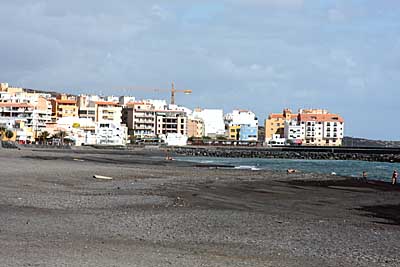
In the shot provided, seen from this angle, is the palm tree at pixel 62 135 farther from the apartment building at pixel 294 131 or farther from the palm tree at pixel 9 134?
the apartment building at pixel 294 131

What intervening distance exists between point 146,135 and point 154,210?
14111cm

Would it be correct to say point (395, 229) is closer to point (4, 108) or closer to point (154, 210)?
point (154, 210)

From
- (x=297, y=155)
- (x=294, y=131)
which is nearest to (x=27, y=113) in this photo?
(x=297, y=155)

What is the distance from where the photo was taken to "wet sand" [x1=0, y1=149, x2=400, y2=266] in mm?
9820

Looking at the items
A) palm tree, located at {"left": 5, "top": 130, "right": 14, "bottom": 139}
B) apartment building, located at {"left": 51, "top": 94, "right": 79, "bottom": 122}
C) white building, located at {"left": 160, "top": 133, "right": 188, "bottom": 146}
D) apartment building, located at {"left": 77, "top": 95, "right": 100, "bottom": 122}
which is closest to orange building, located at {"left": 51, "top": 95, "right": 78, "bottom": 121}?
apartment building, located at {"left": 51, "top": 94, "right": 79, "bottom": 122}

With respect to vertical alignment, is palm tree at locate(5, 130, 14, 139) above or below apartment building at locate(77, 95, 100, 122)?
below

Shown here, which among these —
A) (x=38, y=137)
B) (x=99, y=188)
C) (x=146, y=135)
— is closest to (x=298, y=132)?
(x=146, y=135)

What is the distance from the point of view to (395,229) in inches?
570

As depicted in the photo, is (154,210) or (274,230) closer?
(274,230)

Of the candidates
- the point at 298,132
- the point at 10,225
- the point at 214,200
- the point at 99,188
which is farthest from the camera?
the point at 298,132

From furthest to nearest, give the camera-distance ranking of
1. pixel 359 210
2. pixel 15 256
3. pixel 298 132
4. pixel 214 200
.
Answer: pixel 298 132
pixel 214 200
pixel 359 210
pixel 15 256

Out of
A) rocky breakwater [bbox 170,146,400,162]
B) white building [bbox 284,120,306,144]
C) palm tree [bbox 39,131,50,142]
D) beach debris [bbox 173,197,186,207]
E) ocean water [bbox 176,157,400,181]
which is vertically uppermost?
white building [bbox 284,120,306,144]

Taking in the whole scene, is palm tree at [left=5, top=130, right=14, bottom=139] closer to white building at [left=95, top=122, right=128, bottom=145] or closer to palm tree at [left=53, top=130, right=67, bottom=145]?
palm tree at [left=53, top=130, right=67, bottom=145]

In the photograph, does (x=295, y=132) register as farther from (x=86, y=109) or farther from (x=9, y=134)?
(x=9, y=134)
